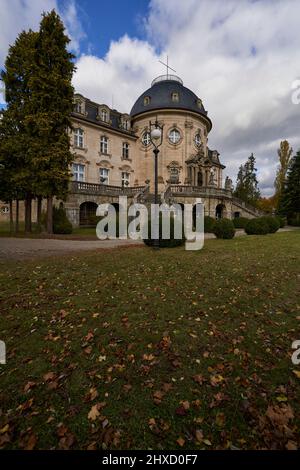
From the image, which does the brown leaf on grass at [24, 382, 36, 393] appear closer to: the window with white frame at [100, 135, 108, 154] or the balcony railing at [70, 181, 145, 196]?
the balcony railing at [70, 181, 145, 196]

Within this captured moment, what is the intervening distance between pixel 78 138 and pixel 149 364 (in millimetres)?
28009

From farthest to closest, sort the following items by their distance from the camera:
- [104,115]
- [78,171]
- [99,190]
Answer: [104,115] < [78,171] < [99,190]

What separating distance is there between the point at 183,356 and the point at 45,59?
19.3 metres

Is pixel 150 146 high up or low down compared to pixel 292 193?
up

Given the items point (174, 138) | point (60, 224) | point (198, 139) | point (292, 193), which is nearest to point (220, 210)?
point (292, 193)

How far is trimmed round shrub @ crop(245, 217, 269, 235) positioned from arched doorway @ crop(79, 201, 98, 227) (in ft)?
43.7

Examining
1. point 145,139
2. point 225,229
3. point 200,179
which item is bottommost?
point 225,229

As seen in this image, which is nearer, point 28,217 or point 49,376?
point 49,376

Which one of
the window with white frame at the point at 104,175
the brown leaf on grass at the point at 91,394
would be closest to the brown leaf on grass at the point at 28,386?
the brown leaf on grass at the point at 91,394

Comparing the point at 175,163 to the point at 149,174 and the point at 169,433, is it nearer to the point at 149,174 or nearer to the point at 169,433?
the point at 149,174

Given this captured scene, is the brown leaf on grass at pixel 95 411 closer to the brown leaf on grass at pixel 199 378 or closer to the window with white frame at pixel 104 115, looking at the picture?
the brown leaf on grass at pixel 199 378

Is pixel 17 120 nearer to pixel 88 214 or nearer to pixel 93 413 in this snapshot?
pixel 88 214

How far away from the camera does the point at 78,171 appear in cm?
2669

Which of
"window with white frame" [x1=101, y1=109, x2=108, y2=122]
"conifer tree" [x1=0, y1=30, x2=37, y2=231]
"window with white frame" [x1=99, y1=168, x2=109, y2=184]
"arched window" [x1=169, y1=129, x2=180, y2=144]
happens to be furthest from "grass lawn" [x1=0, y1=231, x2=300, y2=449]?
"arched window" [x1=169, y1=129, x2=180, y2=144]
